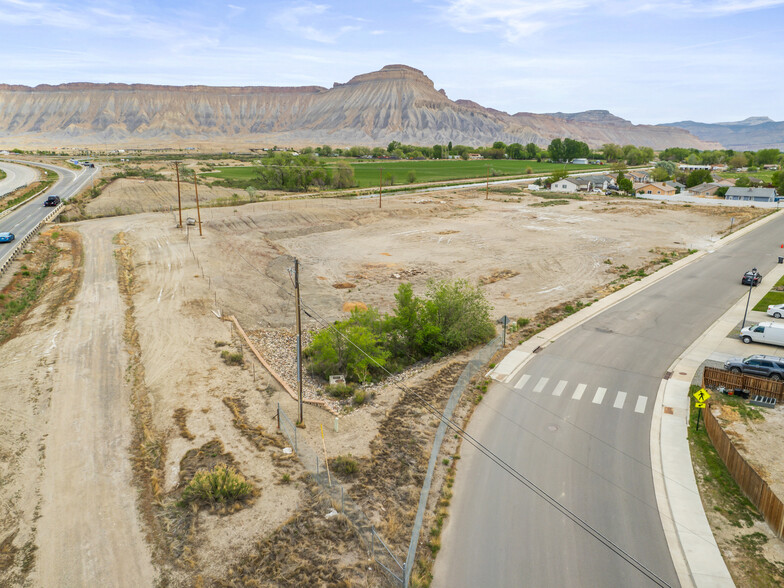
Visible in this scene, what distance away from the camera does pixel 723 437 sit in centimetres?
1714

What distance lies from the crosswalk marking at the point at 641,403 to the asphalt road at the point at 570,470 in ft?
0.25

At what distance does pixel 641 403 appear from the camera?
21328 millimetres

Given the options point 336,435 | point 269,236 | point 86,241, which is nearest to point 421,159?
point 269,236

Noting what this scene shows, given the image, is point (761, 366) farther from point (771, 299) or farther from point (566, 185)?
point (566, 185)

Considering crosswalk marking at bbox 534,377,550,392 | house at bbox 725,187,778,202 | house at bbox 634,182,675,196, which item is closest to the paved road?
crosswalk marking at bbox 534,377,550,392

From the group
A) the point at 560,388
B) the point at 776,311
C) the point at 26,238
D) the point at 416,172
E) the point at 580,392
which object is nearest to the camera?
the point at 580,392

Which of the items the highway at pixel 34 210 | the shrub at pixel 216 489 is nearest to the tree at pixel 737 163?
the highway at pixel 34 210

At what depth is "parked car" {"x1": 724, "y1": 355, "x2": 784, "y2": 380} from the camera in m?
22.6

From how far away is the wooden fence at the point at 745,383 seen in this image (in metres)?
21.1

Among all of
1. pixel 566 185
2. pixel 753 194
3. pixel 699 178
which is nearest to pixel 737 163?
pixel 699 178

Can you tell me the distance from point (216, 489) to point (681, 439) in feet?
56.3

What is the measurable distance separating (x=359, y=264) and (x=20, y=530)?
38179 mm

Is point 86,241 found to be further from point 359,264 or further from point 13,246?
point 359,264

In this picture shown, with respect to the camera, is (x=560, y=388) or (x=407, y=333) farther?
(x=407, y=333)
